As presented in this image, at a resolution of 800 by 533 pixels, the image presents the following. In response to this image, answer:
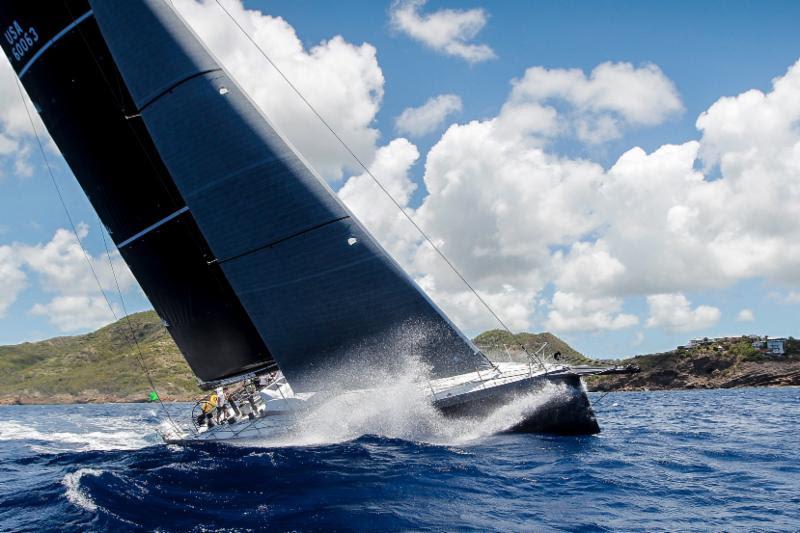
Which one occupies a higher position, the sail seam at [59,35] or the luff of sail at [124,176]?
the sail seam at [59,35]

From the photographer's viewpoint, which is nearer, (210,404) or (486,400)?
(486,400)

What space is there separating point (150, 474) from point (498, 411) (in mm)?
6618

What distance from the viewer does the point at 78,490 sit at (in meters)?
8.45

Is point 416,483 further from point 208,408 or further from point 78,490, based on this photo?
point 208,408

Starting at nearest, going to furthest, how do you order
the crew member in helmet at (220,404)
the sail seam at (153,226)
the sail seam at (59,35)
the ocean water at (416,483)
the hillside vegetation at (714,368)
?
the ocean water at (416,483)
the sail seam at (59,35)
the sail seam at (153,226)
the crew member in helmet at (220,404)
the hillside vegetation at (714,368)

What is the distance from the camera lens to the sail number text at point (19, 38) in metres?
13.7

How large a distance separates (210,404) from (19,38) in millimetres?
10825

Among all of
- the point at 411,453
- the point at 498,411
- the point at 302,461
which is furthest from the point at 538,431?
the point at 302,461

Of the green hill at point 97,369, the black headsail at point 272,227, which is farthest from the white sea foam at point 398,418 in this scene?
the green hill at point 97,369

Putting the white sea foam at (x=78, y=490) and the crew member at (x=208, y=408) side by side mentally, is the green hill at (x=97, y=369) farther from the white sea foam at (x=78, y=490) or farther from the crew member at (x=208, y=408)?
the white sea foam at (x=78, y=490)

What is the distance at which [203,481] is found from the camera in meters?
8.83

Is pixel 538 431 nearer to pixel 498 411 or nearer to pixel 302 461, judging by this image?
pixel 498 411

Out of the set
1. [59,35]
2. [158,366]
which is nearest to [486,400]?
[59,35]

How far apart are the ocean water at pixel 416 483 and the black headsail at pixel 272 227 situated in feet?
4.61
